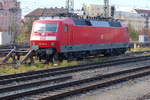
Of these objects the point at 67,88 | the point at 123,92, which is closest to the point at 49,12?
the point at 67,88

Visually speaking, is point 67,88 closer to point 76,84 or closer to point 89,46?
point 76,84

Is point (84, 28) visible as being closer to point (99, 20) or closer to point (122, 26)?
point (99, 20)

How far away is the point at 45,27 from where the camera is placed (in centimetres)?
2128

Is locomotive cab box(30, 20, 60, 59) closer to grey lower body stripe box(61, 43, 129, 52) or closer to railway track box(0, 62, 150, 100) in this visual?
grey lower body stripe box(61, 43, 129, 52)

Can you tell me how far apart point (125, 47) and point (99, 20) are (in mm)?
5760

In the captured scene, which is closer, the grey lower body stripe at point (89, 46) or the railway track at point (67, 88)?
the railway track at point (67, 88)

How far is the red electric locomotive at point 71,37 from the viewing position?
2088 centimetres

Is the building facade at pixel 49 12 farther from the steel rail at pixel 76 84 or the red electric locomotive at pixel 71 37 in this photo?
the steel rail at pixel 76 84

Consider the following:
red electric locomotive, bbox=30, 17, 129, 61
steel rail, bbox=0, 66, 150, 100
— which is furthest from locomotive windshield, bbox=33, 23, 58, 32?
steel rail, bbox=0, 66, 150, 100

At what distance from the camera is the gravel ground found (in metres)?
10.5

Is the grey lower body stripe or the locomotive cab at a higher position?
the locomotive cab

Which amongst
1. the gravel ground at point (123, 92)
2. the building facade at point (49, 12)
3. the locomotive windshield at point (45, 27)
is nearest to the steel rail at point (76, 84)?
the gravel ground at point (123, 92)

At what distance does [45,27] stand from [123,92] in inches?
429

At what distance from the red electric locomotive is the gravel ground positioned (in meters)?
8.38
